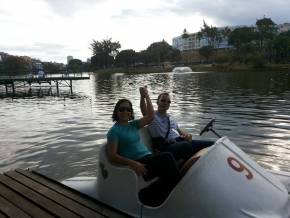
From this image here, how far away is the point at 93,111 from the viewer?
2208cm

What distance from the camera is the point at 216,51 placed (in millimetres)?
147375

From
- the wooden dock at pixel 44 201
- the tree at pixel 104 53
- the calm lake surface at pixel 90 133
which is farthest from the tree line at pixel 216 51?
the wooden dock at pixel 44 201

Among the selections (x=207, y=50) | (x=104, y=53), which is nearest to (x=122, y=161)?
(x=207, y=50)

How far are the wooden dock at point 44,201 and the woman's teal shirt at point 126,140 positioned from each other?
0.86m

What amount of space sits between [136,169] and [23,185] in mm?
2765

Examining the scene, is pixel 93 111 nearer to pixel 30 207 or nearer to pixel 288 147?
pixel 288 147

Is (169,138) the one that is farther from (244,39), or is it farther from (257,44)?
(257,44)

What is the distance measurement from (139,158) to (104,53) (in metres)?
177

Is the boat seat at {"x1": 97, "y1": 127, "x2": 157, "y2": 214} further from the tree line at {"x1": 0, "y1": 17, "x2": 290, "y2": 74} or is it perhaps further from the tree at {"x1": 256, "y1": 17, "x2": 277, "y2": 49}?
the tree at {"x1": 256, "y1": 17, "x2": 277, "y2": 49}

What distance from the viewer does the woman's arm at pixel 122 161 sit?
5.36 meters

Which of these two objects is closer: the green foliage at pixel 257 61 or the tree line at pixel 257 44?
the green foliage at pixel 257 61

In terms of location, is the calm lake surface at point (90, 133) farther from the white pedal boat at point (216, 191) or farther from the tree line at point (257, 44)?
the tree line at point (257, 44)

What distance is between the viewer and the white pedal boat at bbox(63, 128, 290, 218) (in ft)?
15.8

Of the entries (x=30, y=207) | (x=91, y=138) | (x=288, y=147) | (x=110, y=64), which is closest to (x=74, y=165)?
(x=91, y=138)
